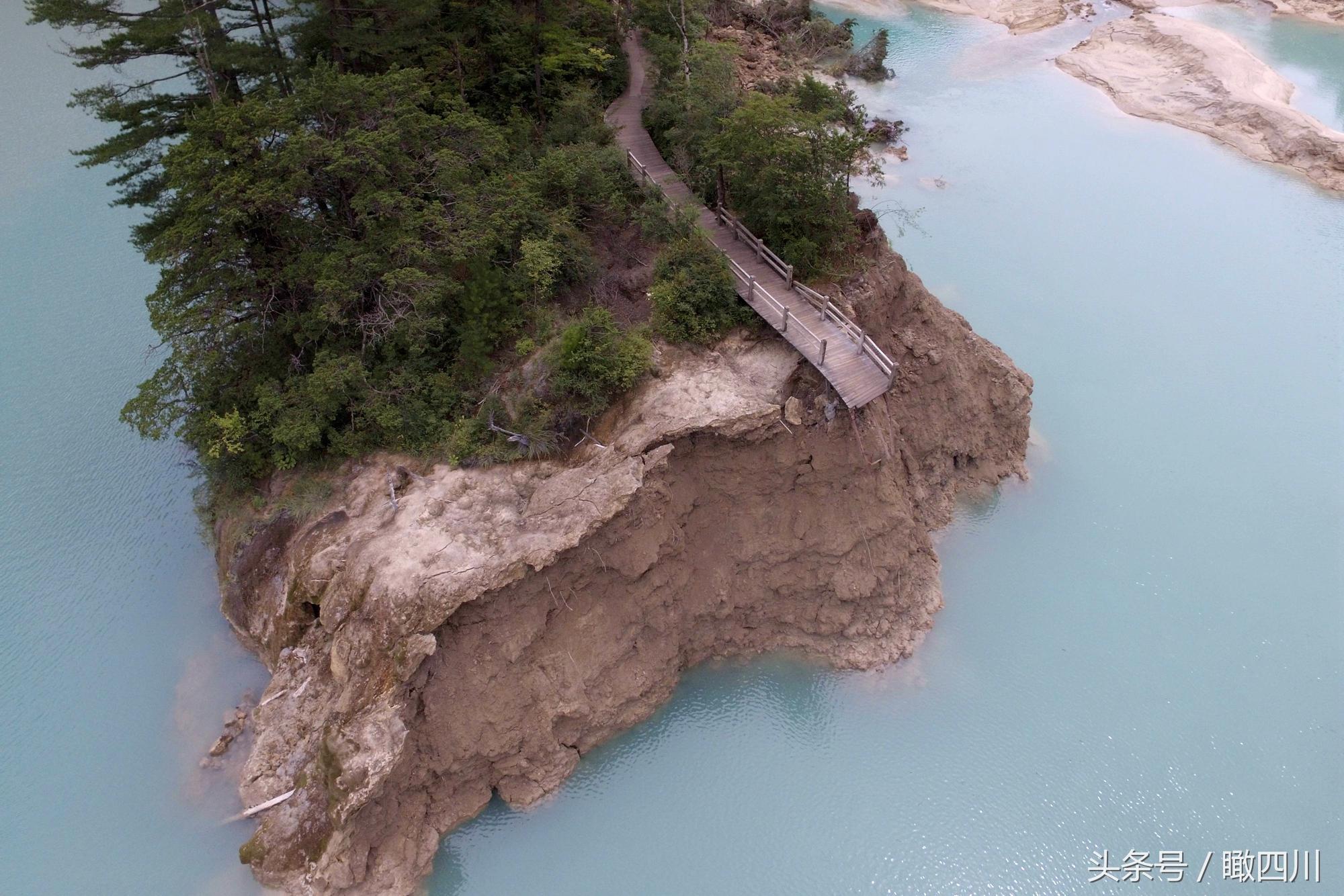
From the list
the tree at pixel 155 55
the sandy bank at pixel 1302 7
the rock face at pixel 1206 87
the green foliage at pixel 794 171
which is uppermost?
the tree at pixel 155 55

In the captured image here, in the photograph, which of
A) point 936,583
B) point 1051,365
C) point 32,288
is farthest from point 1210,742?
point 32,288

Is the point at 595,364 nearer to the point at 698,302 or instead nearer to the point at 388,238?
the point at 698,302

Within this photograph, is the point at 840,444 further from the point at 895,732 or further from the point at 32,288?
the point at 32,288

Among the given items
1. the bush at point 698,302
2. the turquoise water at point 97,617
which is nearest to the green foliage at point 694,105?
the bush at point 698,302

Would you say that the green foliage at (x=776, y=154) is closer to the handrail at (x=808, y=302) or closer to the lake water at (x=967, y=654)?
the handrail at (x=808, y=302)

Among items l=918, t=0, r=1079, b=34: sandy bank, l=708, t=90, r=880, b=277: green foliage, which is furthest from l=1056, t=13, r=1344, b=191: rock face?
l=708, t=90, r=880, b=277: green foliage
